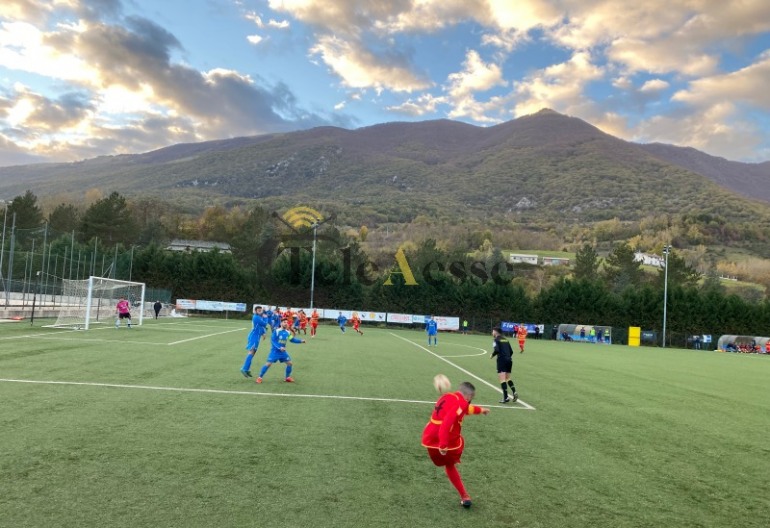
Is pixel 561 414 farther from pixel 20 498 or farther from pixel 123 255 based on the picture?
pixel 123 255

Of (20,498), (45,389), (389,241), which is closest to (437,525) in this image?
(20,498)

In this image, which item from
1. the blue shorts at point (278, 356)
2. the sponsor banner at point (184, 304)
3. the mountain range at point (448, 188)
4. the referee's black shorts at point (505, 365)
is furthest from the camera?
the mountain range at point (448, 188)

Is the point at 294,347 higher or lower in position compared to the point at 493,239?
lower

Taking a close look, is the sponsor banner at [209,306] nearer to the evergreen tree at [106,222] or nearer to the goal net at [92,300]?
the goal net at [92,300]

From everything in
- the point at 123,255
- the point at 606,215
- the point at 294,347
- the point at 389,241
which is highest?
the point at 606,215

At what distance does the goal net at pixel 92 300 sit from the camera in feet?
94.3

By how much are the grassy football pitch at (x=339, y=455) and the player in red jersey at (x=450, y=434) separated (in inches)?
11.1

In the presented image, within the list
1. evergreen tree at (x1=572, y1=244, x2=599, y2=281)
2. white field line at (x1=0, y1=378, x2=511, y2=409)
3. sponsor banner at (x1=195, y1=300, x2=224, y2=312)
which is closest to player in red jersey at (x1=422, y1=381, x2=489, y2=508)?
white field line at (x1=0, y1=378, x2=511, y2=409)

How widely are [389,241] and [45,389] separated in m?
116

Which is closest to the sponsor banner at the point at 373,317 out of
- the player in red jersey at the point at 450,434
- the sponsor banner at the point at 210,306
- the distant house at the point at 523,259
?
the sponsor banner at the point at 210,306

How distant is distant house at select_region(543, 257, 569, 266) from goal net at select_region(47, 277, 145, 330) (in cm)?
9865

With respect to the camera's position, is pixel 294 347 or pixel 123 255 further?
pixel 123 255

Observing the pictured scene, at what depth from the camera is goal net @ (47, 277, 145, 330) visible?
94.3ft

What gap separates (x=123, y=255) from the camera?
5444cm
